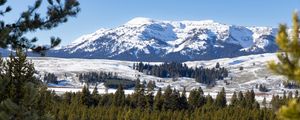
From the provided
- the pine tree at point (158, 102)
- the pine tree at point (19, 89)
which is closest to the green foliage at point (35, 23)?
the pine tree at point (19, 89)

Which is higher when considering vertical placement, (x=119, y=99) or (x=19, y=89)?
(x=19, y=89)

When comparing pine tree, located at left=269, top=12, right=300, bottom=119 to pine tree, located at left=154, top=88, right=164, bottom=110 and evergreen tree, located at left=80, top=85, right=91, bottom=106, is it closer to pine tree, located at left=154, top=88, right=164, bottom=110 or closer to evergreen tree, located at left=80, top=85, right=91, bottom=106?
pine tree, located at left=154, top=88, right=164, bottom=110

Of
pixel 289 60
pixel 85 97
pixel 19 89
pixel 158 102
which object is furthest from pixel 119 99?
pixel 289 60

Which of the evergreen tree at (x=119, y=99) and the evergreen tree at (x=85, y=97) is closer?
the evergreen tree at (x=85, y=97)

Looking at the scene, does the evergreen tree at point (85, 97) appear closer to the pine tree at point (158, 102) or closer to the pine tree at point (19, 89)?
the pine tree at point (158, 102)

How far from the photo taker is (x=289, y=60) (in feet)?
21.8

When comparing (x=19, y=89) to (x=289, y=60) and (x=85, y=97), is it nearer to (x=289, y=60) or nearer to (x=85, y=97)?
(x=289, y=60)

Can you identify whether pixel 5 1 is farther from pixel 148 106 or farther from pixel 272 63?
pixel 148 106

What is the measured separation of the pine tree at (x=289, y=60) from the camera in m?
6.24

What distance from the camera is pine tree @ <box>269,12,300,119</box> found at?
6.24 m

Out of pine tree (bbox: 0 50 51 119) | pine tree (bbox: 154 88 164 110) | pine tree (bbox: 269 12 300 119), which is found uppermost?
pine tree (bbox: 269 12 300 119)

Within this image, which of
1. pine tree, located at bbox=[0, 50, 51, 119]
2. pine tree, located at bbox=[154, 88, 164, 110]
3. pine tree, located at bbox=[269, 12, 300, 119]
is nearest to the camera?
pine tree, located at bbox=[269, 12, 300, 119]

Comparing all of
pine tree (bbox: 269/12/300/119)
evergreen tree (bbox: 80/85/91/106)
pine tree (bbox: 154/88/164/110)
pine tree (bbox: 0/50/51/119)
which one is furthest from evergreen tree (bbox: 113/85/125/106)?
pine tree (bbox: 269/12/300/119)

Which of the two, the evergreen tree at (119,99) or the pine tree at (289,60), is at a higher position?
the pine tree at (289,60)
